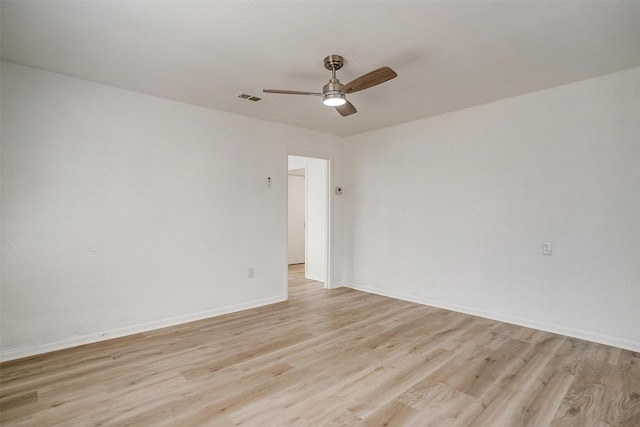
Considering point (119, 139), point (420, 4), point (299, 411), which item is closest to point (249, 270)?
point (119, 139)

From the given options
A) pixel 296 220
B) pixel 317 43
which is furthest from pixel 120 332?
pixel 296 220

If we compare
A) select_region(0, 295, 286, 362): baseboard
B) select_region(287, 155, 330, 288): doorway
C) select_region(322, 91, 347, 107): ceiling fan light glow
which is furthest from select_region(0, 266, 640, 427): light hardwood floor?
select_region(287, 155, 330, 288): doorway

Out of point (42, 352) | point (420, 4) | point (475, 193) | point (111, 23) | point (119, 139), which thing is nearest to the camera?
point (420, 4)

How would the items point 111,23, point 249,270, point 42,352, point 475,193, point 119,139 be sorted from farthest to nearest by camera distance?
1. point 249,270
2. point 475,193
3. point 119,139
4. point 42,352
5. point 111,23

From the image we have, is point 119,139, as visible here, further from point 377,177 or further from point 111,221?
point 377,177

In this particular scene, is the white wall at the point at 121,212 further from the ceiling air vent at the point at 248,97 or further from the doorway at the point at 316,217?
the doorway at the point at 316,217

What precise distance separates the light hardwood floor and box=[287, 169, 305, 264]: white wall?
14.3 feet

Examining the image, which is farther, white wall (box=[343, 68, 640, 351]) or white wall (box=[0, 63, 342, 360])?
white wall (box=[343, 68, 640, 351])

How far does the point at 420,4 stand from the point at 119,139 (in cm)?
305

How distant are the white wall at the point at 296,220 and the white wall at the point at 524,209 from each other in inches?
129

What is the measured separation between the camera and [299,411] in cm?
206

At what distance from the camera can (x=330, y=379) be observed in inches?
96.6

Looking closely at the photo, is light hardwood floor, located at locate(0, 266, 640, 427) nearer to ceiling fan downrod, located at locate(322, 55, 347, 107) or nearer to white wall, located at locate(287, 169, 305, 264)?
ceiling fan downrod, located at locate(322, 55, 347, 107)

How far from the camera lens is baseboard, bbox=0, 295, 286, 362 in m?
2.80
